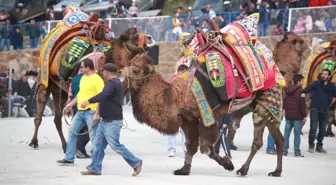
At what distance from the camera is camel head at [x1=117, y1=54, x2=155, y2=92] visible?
46.5 ft

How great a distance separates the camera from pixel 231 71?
15227mm

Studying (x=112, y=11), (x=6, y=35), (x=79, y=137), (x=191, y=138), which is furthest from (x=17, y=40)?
(x=191, y=138)

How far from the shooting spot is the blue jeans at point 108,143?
1402cm

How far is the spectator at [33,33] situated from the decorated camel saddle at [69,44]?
15.5m

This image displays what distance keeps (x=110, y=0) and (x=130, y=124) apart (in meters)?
13.8

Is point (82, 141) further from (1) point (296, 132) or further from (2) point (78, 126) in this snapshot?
(1) point (296, 132)

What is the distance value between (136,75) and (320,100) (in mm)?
6782

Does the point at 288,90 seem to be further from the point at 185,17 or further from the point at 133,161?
the point at 185,17

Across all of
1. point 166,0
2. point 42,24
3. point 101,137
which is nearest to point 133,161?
point 101,137

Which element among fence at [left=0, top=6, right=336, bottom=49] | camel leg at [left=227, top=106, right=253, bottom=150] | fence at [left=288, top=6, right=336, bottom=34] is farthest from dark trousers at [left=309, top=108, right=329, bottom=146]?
fence at [left=288, top=6, right=336, bottom=34]

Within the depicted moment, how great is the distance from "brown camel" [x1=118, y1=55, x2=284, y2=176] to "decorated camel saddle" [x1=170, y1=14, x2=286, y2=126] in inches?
8.4

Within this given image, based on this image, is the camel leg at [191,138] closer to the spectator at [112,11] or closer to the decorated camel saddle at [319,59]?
the decorated camel saddle at [319,59]

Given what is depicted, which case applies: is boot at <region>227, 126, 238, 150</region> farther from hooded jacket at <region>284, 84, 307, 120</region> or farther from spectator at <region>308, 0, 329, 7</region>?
spectator at <region>308, 0, 329, 7</region>

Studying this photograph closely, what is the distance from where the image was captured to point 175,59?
32750 millimetres
